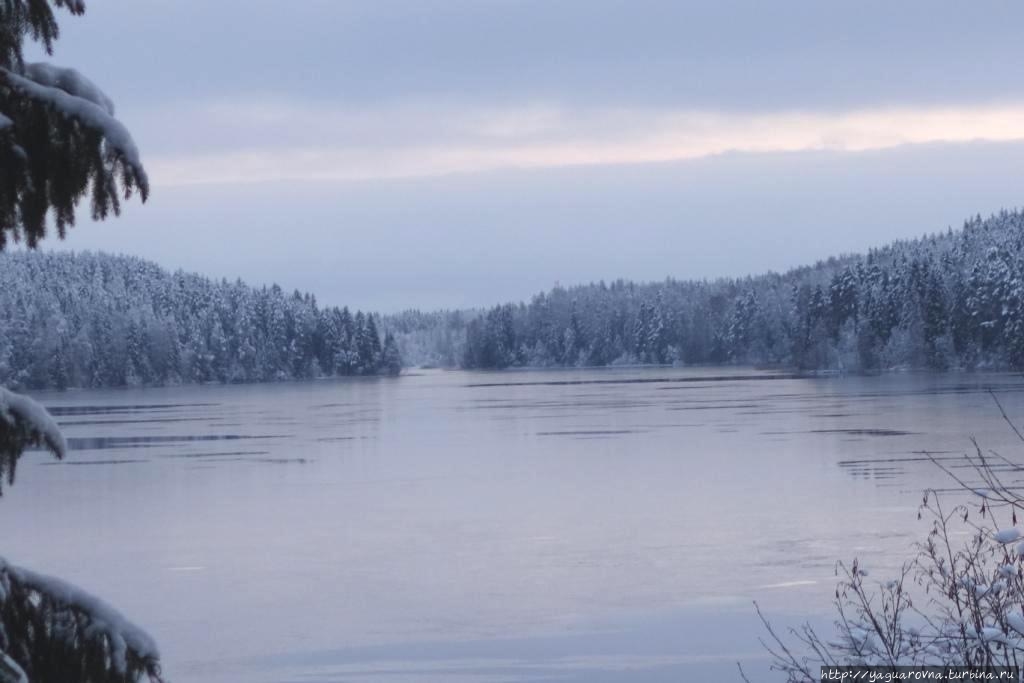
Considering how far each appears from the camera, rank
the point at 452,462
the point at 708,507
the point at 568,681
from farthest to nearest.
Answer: the point at 452,462
the point at 708,507
the point at 568,681

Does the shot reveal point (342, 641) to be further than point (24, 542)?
No

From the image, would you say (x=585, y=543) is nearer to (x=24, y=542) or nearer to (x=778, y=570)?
(x=778, y=570)

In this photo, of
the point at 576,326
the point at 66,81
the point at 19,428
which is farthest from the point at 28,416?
the point at 576,326

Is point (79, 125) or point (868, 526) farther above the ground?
point (79, 125)

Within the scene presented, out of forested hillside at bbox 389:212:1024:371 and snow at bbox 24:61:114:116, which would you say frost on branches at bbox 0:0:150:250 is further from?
forested hillside at bbox 389:212:1024:371

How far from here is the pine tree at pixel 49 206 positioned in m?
3.62

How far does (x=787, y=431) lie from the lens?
3884 centimetres

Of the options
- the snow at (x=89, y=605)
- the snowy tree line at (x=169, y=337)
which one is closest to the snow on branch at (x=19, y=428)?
the snow at (x=89, y=605)

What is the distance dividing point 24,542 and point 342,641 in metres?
8.89

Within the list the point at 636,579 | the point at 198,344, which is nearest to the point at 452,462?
the point at 636,579

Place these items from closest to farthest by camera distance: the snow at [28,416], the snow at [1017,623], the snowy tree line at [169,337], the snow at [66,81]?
the snow at [28,416]
the snow at [66,81]
the snow at [1017,623]
the snowy tree line at [169,337]

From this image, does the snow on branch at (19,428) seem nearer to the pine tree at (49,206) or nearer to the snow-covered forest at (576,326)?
the pine tree at (49,206)

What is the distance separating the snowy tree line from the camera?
134 m

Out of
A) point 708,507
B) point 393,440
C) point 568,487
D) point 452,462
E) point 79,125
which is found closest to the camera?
point 79,125
